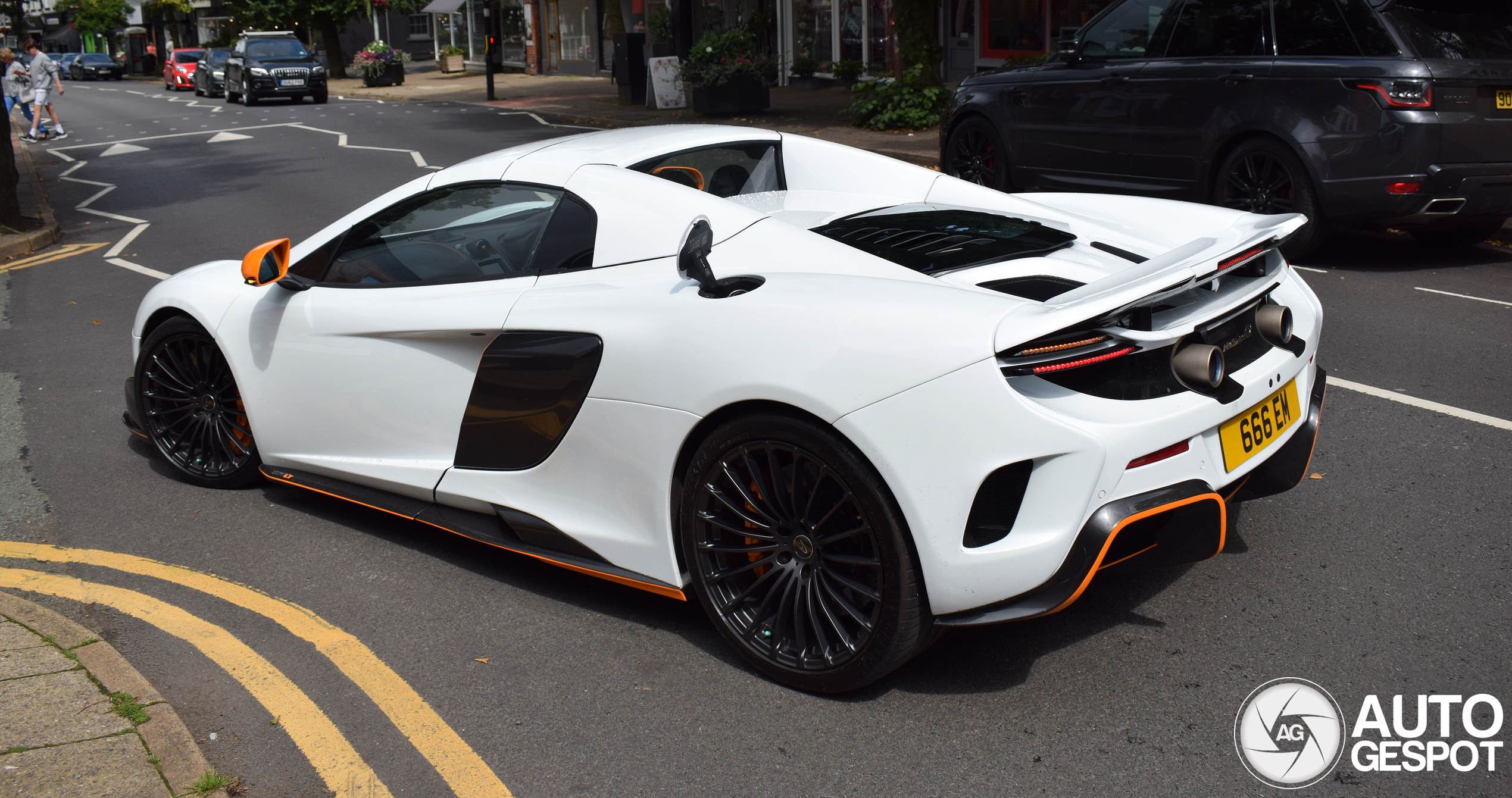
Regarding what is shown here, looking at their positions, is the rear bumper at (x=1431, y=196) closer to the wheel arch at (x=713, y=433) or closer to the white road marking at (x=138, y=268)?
the wheel arch at (x=713, y=433)

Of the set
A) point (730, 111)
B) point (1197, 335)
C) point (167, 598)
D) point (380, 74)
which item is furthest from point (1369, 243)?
point (380, 74)

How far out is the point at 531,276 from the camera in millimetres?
3633

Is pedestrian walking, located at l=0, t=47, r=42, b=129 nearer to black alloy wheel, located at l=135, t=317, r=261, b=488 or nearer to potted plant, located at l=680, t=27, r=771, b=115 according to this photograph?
potted plant, located at l=680, t=27, r=771, b=115

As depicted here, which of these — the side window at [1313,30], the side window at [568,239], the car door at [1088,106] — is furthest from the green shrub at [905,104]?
the side window at [568,239]

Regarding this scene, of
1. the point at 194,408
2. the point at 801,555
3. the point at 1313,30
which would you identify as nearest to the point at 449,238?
the point at 194,408

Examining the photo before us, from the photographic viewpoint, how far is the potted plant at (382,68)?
40.3 m

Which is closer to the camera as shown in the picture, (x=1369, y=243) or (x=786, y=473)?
(x=786, y=473)

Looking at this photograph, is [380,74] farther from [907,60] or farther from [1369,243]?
[1369,243]

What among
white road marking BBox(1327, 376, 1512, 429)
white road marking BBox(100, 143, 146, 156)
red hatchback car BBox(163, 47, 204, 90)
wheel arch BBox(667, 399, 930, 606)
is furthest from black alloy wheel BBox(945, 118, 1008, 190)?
red hatchback car BBox(163, 47, 204, 90)

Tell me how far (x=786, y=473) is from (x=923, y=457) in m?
0.40

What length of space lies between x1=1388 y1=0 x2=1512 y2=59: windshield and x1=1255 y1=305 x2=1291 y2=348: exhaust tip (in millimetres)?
5232

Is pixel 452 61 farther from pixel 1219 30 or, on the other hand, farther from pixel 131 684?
pixel 131 684

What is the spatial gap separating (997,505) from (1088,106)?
7.24 meters
